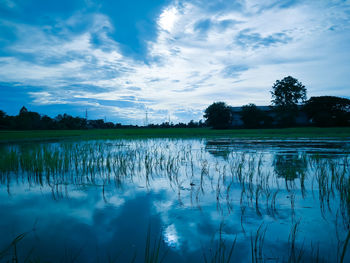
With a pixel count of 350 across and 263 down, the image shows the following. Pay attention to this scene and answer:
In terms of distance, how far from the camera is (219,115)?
152 feet

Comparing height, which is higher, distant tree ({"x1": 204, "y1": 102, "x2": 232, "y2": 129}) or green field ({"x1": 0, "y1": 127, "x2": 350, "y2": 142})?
distant tree ({"x1": 204, "y1": 102, "x2": 232, "y2": 129})

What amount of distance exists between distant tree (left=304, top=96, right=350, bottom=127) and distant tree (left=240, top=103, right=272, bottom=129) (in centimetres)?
833

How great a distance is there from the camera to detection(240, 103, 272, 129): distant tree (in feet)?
143

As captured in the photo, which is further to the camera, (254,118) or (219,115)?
(219,115)

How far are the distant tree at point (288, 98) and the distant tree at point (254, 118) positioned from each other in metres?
2.58

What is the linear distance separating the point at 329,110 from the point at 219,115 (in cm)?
2085

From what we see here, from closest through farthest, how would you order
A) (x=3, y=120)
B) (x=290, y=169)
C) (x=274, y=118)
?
(x=290, y=169) → (x=274, y=118) → (x=3, y=120)

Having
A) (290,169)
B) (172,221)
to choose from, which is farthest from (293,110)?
(172,221)

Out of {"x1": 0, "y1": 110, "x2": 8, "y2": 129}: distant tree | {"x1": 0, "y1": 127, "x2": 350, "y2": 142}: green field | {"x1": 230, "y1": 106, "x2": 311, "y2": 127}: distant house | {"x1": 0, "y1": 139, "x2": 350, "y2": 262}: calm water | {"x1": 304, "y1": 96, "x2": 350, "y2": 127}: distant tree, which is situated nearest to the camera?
{"x1": 0, "y1": 139, "x2": 350, "y2": 262}: calm water

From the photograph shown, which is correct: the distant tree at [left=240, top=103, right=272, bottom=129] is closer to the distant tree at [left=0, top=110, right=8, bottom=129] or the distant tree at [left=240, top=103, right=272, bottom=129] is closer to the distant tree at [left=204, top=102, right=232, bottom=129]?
the distant tree at [left=204, top=102, right=232, bottom=129]

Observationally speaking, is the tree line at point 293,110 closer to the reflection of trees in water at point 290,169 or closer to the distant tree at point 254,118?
the distant tree at point 254,118

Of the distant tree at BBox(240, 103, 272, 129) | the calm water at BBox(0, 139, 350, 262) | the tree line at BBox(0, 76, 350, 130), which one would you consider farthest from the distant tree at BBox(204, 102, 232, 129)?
the calm water at BBox(0, 139, 350, 262)

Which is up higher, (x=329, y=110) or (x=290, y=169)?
(x=329, y=110)

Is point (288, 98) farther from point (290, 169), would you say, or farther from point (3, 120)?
point (3, 120)
